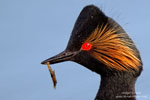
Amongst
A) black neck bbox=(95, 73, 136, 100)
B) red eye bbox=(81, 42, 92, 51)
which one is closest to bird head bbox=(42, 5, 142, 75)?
red eye bbox=(81, 42, 92, 51)

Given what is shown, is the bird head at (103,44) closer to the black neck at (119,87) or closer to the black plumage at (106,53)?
the black plumage at (106,53)

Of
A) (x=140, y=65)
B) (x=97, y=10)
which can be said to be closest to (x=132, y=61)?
(x=140, y=65)

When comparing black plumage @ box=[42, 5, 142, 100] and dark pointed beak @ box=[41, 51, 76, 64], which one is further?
dark pointed beak @ box=[41, 51, 76, 64]

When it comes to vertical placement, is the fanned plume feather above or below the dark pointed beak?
below

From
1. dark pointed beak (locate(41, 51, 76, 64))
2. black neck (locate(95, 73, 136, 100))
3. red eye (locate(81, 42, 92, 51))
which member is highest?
dark pointed beak (locate(41, 51, 76, 64))

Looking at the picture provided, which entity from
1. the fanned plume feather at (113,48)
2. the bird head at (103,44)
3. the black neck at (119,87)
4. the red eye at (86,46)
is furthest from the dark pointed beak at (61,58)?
the black neck at (119,87)

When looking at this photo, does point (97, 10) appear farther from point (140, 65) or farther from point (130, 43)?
point (140, 65)

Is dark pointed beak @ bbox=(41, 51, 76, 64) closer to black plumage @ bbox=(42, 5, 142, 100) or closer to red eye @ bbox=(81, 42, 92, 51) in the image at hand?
black plumage @ bbox=(42, 5, 142, 100)
